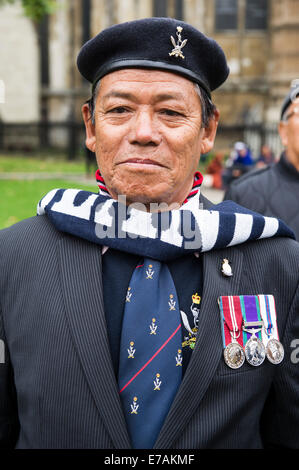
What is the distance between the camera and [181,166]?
189cm

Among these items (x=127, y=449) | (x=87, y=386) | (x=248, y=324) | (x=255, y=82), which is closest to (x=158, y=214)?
(x=248, y=324)

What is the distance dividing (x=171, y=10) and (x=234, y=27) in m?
2.93

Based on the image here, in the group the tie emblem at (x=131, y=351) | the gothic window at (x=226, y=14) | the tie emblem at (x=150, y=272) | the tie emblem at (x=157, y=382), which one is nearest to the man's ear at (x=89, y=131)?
the tie emblem at (x=150, y=272)

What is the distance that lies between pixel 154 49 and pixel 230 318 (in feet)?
3.02

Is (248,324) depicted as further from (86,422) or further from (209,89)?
(209,89)

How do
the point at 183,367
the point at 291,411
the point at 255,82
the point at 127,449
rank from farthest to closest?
the point at 255,82
the point at 291,411
the point at 183,367
the point at 127,449

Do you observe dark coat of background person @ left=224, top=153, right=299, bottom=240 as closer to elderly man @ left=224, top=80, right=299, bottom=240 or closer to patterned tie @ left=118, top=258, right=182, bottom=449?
elderly man @ left=224, top=80, right=299, bottom=240

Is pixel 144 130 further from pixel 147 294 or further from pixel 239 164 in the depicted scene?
pixel 239 164

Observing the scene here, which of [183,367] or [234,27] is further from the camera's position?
[234,27]

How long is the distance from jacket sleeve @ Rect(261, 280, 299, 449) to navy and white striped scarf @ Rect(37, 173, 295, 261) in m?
0.32

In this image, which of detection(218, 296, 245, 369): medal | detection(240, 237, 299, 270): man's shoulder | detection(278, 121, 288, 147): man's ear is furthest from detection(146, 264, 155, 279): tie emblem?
detection(278, 121, 288, 147): man's ear

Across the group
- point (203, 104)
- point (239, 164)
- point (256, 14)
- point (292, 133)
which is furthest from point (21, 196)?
point (256, 14)

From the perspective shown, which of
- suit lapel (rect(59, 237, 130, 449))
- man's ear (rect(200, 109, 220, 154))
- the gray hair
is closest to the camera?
suit lapel (rect(59, 237, 130, 449))

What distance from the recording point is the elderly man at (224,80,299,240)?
3.61m
